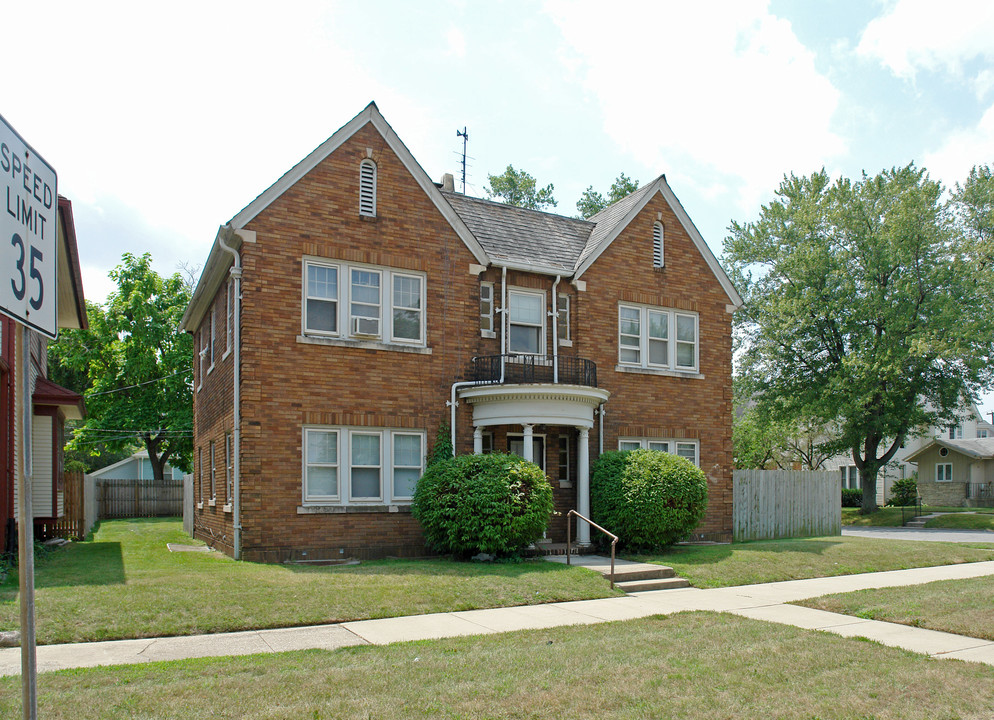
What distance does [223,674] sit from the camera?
7102 millimetres

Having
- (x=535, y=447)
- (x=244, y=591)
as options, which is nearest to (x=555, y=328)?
(x=535, y=447)

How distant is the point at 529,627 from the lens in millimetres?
9727

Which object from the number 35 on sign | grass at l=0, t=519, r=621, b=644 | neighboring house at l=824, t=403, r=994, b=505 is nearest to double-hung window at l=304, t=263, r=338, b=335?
grass at l=0, t=519, r=621, b=644

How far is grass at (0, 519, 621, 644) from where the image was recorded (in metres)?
9.23

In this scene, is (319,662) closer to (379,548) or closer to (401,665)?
(401,665)

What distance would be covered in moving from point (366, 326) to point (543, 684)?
1028cm

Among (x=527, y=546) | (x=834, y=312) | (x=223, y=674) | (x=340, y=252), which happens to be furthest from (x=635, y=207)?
(x=834, y=312)

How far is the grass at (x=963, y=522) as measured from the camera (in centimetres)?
3191

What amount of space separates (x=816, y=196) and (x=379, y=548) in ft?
98.9

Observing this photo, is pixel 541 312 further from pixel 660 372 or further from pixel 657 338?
pixel 660 372

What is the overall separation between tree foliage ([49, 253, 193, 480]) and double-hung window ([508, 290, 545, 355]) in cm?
2413

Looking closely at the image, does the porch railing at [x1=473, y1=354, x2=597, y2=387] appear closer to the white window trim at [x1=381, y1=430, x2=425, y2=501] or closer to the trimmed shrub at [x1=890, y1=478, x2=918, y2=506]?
the white window trim at [x1=381, y1=430, x2=425, y2=501]

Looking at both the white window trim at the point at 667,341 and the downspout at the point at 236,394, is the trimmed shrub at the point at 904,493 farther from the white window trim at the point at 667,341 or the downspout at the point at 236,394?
the downspout at the point at 236,394

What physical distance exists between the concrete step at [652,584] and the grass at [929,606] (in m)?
2.28
